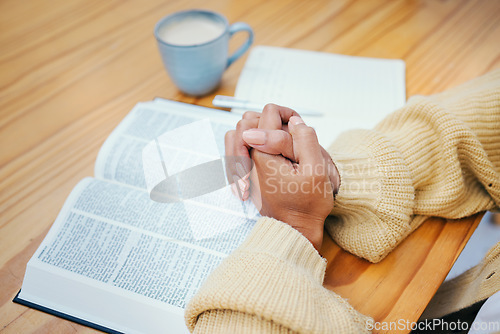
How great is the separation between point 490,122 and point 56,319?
605mm

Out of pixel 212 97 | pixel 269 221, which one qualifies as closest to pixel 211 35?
pixel 212 97

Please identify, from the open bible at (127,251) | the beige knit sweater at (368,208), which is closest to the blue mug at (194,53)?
the open bible at (127,251)

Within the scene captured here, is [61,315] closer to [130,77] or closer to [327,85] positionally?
[130,77]

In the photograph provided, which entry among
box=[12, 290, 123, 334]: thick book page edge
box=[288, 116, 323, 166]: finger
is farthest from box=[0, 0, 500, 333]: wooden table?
box=[288, 116, 323, 166]: finger

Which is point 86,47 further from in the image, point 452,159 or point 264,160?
point 452,159

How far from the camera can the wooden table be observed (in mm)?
439

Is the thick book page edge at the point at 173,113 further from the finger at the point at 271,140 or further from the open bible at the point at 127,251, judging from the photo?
the finger at the point at 271,140

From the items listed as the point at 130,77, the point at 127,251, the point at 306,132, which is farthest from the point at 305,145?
the point at 130,77

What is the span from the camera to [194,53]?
59 centimetres

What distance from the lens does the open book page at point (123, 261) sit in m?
0.42

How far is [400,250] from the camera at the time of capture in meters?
0.46

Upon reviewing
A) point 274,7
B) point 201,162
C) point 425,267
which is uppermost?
point 274,7

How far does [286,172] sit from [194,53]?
28 cm

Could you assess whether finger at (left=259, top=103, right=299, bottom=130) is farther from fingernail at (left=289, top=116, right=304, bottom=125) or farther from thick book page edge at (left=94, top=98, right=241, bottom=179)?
thick book page edge at (left=94, top=98, right=241, bottom=179)
